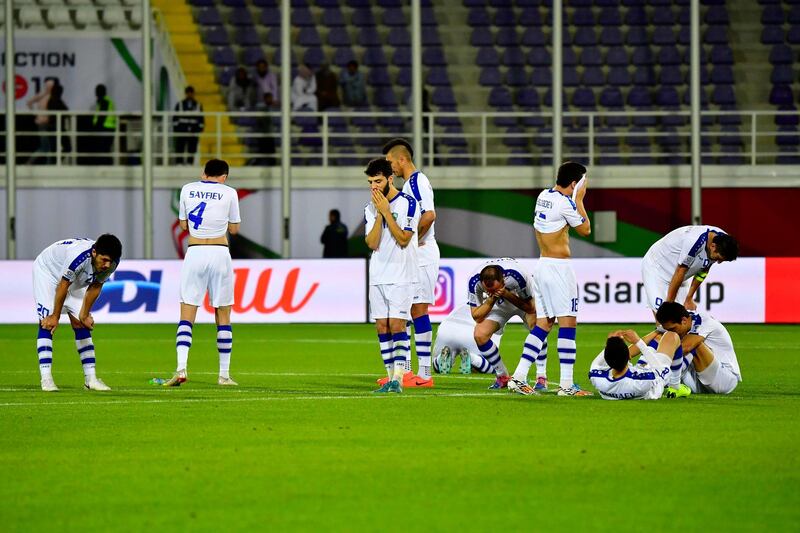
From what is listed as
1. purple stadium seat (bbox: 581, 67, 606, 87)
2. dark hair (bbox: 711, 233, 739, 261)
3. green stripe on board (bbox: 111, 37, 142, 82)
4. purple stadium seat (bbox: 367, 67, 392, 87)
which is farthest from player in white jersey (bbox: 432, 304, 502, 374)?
purple stadium seat (bbox: 581, 67, 606, 87)

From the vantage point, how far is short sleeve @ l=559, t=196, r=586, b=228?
1240 centimetres

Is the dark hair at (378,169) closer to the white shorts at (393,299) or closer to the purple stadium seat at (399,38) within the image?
the white shorts at (393,299)

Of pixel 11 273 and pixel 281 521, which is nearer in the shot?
pixel 281 521

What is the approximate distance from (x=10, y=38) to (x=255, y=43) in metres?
8.46

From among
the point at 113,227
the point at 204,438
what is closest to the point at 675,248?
the point at 204,438

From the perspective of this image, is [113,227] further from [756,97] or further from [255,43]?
[756,97]

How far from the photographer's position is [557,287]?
1255cm

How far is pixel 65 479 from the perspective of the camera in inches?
314

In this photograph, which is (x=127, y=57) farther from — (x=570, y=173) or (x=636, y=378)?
(x=636, y=378)

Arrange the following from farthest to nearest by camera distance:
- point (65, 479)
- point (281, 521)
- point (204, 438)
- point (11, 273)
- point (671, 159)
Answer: point (671, 159)
point (11, 273)
point (204, 438)
point (65, 479)
point (281, 521)

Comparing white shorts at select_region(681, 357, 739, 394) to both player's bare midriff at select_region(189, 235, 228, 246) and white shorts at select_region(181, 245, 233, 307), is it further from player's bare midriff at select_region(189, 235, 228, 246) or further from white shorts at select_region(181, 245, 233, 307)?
player's bare midriff at select_region(189, 235, 228, 246)

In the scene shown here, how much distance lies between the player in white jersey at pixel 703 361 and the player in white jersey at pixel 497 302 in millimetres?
1520

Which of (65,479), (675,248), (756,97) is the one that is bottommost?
(65,479)

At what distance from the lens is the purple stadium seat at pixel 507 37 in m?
33.8
